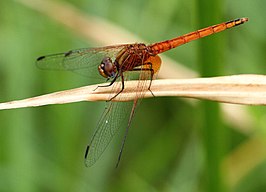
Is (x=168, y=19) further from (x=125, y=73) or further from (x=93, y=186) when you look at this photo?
(x=93, y=186)

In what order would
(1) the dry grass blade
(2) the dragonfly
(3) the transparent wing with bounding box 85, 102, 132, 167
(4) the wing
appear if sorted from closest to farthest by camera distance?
(1) the dry grass blade < (3) the transparent wing with bounding box 85, 102, 132, 167 < (2) the dragonfly < (4) the wing

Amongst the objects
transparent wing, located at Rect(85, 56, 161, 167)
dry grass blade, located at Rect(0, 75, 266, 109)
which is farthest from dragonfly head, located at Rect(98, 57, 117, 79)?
dry grass blade, located at Rect(0, 75, 266, 109)

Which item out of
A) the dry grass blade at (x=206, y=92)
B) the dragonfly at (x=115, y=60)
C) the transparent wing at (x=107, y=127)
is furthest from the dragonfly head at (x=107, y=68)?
the dry grass blade at (x=206, y=92)

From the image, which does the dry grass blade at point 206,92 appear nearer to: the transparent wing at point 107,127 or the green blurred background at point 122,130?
the transparent wing at point 107,127

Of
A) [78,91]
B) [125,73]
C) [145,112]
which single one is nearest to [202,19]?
[78,91]

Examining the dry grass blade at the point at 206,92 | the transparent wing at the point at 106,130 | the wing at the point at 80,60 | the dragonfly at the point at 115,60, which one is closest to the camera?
the dry grass blade at the point at 206,92

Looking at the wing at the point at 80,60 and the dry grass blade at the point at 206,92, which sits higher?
the wing at the point at 80,60

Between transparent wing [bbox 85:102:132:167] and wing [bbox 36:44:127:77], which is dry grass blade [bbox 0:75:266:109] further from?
wing [bbox 36:44:127:77]
